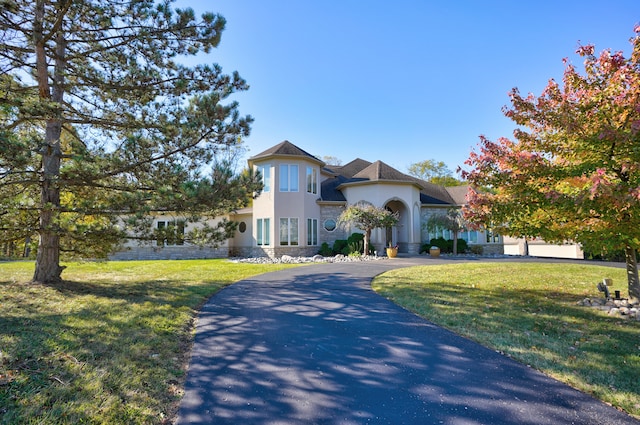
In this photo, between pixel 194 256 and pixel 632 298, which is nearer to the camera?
pixel 632 298

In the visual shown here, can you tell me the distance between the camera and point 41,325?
15.3 ft

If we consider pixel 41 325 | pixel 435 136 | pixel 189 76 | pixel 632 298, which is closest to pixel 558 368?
pixel 632 298

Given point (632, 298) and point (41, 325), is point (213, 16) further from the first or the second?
point (632, 298)

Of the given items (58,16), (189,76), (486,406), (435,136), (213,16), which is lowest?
(486,406)

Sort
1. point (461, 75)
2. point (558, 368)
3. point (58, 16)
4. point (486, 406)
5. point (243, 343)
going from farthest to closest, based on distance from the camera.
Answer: point (461, 75), point (58, 16), point (243, 343), point (558, 368), point (486, 406)

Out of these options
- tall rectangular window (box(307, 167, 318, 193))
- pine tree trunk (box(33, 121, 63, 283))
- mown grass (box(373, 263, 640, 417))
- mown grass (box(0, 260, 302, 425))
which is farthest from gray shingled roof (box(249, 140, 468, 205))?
mown grass (box(0, 260, 302, 425))

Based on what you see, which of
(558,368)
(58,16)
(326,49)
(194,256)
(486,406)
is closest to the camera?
(486,406)

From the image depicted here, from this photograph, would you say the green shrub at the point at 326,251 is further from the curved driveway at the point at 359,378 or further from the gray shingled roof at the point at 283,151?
the curved driveway at the point at 359,378

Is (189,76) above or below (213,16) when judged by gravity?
below

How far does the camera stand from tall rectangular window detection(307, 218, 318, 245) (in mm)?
19844

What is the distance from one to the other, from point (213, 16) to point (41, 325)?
265 inches

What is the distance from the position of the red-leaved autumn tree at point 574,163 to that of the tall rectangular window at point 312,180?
13620 millimetres

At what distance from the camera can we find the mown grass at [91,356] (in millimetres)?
2615

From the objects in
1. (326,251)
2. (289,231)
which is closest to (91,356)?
(289,231)
